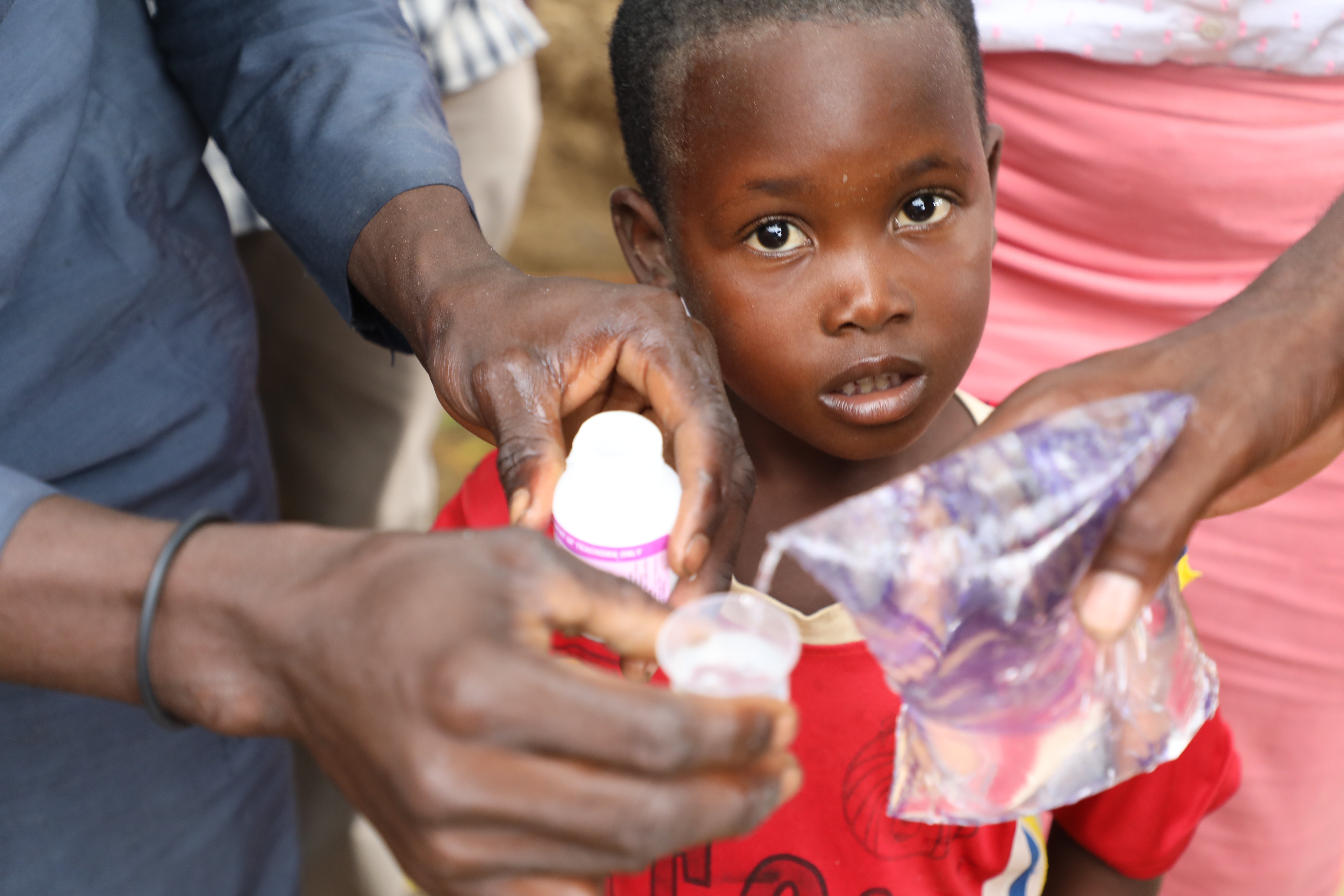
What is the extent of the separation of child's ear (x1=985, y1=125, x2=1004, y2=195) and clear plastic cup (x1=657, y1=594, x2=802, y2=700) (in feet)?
2.46

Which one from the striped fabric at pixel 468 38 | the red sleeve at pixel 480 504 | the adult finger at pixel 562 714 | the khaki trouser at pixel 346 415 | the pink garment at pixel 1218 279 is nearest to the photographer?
the adult finger at pixel 562 714

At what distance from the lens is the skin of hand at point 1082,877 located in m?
1.38

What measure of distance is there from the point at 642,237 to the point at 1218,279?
93 centimetres

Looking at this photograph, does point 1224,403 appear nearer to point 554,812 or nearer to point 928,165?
A: point 928,165

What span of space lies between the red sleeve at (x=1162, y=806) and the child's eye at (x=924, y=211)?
67 centimetres

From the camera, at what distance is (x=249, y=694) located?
0.80 metres

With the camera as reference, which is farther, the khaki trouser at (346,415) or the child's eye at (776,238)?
the khaki trouser at (346,415)

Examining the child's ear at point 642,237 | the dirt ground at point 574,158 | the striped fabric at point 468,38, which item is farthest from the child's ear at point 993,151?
the dirt ground at point 574,158

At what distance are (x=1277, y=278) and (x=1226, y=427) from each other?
0.24 m

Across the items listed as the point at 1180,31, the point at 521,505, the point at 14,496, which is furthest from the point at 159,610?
the point at 1180,31

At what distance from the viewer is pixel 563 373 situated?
1070mm

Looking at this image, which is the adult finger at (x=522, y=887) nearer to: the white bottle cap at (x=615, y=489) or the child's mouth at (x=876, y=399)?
the white bottle cap at (x=615, y=489)

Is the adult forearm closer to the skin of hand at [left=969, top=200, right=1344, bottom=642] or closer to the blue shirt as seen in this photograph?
the blue shirt

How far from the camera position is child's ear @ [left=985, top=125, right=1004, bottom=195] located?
139cm
